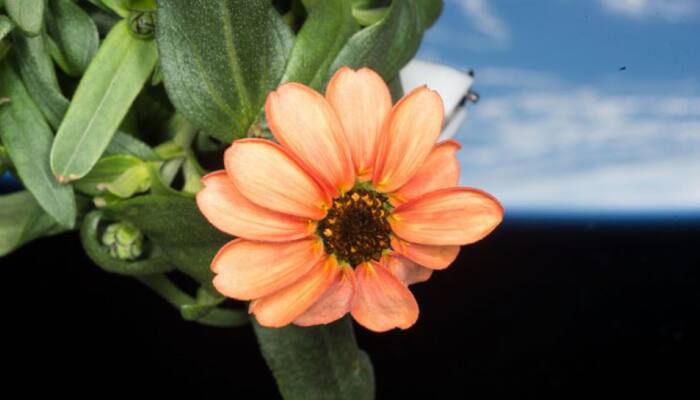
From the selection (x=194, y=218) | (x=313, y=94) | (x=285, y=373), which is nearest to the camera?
(x=313, y=94)

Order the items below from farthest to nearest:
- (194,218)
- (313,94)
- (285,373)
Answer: (285,373)
(194,218)
(313,94)

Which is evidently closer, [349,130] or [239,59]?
[349,130]

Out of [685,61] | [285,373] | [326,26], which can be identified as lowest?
[285,373]

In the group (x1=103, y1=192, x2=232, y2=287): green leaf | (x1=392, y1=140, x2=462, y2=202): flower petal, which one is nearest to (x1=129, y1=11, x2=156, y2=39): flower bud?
(x1=103, y1=192, x2=232, y2=287): green leaf

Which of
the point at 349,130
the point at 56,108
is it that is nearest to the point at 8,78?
the point at 56,108

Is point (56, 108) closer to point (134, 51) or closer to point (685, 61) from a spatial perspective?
point (134, 51)

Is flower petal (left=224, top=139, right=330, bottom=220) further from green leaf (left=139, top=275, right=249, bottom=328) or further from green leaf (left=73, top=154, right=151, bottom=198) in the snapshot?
green leaf (left=139, top=275, right=249, bottom=328)

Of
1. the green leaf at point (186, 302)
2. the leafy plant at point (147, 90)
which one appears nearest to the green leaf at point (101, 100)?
the leafy plant at point (147, 90)

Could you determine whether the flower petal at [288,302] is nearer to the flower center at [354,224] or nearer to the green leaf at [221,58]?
the flower center at [354,224]
